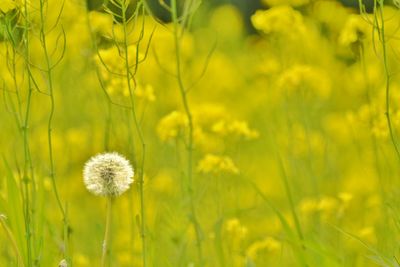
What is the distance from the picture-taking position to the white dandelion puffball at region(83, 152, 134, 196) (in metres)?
1.99

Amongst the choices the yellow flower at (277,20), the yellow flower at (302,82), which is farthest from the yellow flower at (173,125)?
the yellow flower at (302,82)

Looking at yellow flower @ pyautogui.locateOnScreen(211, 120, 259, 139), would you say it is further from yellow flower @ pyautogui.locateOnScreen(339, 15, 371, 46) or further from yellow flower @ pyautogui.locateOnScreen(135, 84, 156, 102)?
yellow flower @ pyautogui.locateOnScreen(339, 15, 371, 46)

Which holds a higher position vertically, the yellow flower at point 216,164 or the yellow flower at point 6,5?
the yellow flower at point 6,5

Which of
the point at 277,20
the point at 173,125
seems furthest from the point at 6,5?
the point at 277,20

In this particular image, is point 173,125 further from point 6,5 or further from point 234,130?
point 6,5

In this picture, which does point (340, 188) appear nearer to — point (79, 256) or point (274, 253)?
point (274, 253)

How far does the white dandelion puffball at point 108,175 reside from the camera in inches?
78.3

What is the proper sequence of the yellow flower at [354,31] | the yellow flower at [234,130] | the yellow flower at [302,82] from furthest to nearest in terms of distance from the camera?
the yellow flower at [302,82] → the yellow flower at [234,130] → the yellow flower at [354,31]

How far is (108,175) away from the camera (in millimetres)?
2010

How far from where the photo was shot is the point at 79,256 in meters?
3.38

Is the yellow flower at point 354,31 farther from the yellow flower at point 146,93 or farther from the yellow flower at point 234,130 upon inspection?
the yellow flower at point 146,93

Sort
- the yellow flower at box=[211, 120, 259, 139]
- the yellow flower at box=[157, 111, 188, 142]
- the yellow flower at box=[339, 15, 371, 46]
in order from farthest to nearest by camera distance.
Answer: the yellow flower at box=[211, 120, 259, 139] → the yellow flower at box=[339, 15, 371, 46] → the yellow flower at box=[157, 111, 188, 142]

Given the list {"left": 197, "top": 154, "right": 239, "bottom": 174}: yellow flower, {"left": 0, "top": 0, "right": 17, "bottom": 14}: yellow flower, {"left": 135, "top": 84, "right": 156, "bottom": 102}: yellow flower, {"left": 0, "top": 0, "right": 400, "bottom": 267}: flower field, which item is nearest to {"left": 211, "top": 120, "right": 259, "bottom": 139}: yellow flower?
{"left": 0, "top": 0, "right": 400, "bottom": 267}: flower field

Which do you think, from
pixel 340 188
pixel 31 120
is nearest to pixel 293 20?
pixel 340 188
